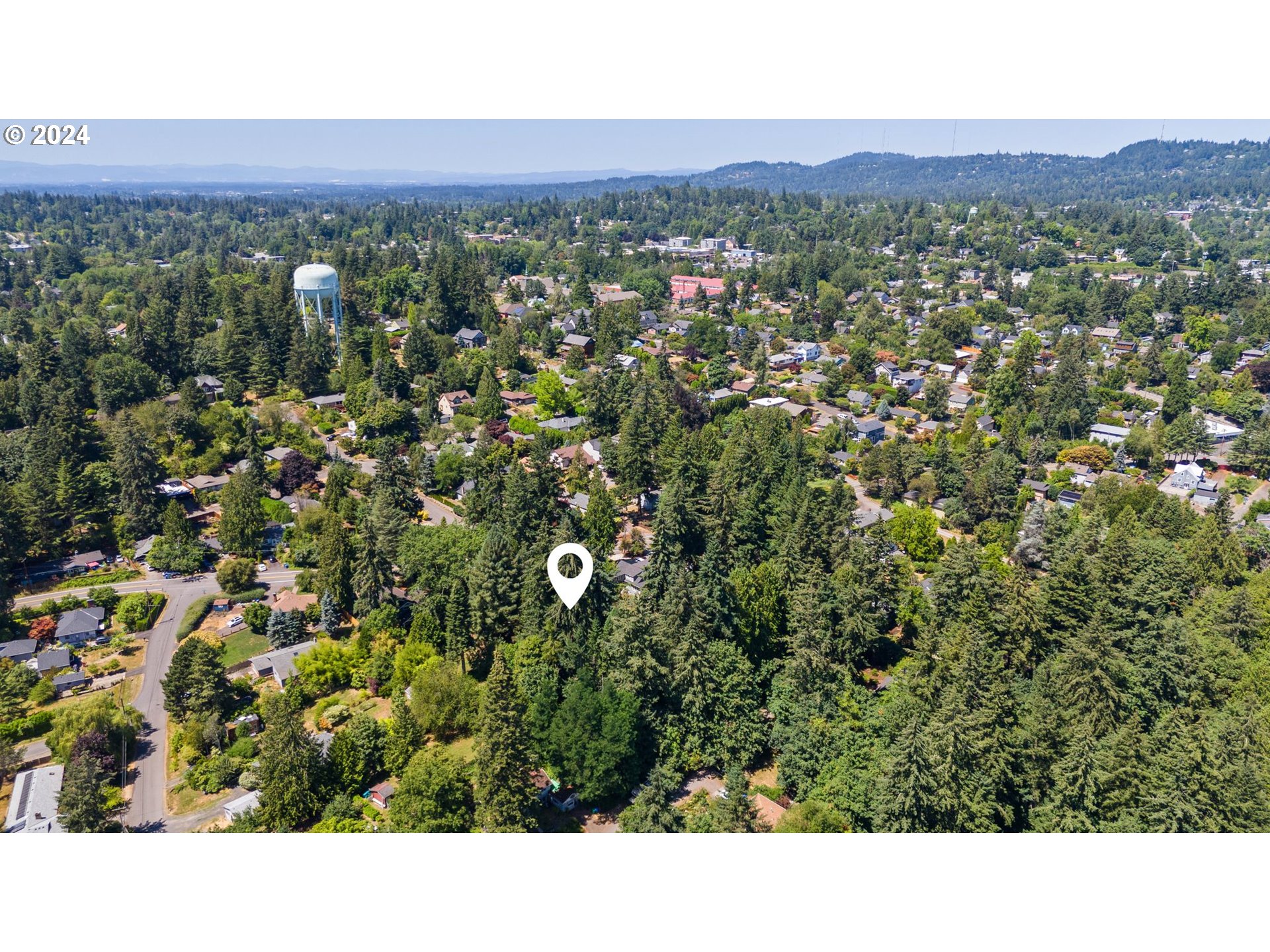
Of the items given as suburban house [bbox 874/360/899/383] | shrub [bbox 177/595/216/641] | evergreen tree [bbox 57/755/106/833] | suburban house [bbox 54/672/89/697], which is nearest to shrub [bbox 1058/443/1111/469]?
suburban house [bbox 874/360/899/383]

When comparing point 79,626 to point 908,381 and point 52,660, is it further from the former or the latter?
point 908,381

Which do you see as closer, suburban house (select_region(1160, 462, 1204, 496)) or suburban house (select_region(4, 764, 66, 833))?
suburban house (select_region(4, 764, 66, 833))

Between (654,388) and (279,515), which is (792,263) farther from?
(279,515)

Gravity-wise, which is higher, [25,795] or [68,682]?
[25,795]

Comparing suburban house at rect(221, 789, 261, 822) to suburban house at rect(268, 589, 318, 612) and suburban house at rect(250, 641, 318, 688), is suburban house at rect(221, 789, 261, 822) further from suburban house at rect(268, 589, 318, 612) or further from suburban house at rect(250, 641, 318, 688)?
suburban house at rect(268, 589, 318, 612)

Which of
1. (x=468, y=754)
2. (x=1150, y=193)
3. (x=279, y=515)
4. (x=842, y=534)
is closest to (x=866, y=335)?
(x=842, y=534)

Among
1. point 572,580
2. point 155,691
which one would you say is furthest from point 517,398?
point 155,691

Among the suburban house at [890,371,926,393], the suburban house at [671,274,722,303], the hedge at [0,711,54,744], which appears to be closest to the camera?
the hedge at [0,711,54,744]
